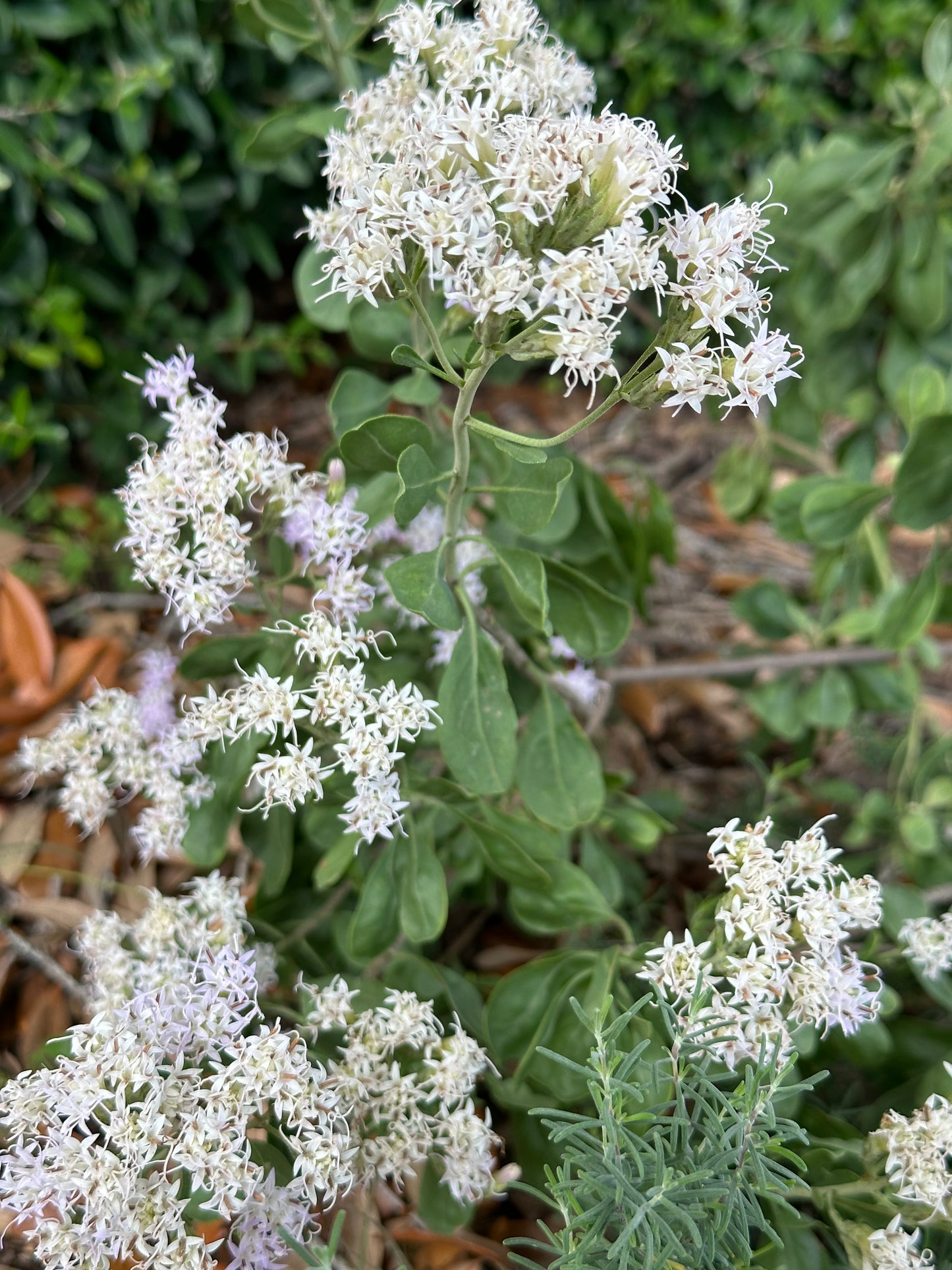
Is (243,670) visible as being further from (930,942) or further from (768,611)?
(768,611)

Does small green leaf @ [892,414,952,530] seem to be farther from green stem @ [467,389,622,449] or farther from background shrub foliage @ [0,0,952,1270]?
green stem @ [467,389,622,449]

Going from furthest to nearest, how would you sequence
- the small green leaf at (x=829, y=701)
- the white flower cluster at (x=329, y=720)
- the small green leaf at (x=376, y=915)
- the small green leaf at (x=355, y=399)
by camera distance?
1. the small green leaf at (x=829, y=701)
2. the small green leaf at (x=355, y=399)
3. the small green leaf at (x=376, y=915)
4. the white flower cluster at (x=329, y=720)

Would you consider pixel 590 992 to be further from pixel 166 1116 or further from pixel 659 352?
pixel 659 352

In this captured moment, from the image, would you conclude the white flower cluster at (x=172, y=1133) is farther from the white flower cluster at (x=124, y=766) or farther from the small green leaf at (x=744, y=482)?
the small green leaf at (x=744, y=482)

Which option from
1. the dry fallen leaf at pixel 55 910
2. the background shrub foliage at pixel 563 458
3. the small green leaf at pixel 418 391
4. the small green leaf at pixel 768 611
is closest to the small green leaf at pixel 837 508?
the background shrub foliage at pixel 563 458

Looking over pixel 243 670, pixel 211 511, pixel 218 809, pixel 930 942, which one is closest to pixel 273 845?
pixel 218 809

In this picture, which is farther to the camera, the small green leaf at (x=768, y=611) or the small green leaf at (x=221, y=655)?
the small green leaf at (x=768, y=611)

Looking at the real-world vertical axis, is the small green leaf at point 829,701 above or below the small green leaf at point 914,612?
below

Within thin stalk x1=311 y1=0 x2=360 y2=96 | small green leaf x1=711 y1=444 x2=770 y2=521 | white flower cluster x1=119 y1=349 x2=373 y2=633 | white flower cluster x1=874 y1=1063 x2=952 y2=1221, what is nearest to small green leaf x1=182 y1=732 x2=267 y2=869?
white flower cluster x1=119 y1=349 x2=373 y2=633
